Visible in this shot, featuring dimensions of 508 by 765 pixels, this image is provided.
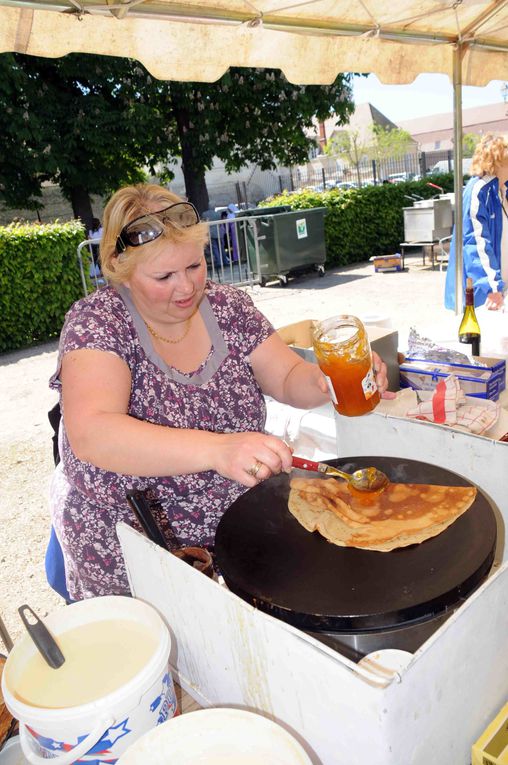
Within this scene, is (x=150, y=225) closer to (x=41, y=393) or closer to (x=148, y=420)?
(x=148, y=420)

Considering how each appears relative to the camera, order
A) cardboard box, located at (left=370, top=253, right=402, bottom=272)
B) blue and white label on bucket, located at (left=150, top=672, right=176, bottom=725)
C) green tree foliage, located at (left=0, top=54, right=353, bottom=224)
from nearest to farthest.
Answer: blue and white label on bucket, located at (left=150, top=672, right=176, bottom=725)
cardboard box, located at (left=370, top=253, right=402, bottom=272)
green tree foliage, located at (left=0, top=54, right=353, bottom=224)

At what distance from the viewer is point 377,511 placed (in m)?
1.22

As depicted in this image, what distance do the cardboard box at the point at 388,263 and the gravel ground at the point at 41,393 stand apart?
0.21m

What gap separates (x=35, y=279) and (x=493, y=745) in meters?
8.42

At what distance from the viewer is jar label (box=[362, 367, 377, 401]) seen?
1.44 meters

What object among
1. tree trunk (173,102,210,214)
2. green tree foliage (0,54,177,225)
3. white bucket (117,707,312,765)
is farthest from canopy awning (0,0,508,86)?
tree trunk (173,102,210,214)

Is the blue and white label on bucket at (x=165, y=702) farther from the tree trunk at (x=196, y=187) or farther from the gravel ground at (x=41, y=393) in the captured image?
the tree trunk at (x=196, y=187)

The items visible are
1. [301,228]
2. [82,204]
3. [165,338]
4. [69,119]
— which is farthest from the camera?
[82,204]

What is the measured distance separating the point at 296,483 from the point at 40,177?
14769 millimetres

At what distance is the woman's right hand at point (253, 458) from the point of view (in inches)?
44.9

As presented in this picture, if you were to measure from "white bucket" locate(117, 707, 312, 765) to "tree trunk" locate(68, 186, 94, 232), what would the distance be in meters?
14.6

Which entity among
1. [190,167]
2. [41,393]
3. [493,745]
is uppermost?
[190,167]

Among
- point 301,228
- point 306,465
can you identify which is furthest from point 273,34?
point 301,228

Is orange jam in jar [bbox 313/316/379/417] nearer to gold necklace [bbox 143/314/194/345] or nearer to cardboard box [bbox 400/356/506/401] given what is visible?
gold necklace [bbox 143/314/194/345]
